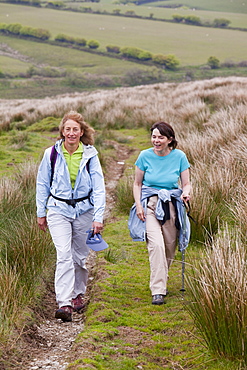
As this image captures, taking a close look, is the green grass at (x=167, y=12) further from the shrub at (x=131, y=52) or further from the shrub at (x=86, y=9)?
the shrub at (x=131, y=52)

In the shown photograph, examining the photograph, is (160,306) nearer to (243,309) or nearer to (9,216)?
(243,309)

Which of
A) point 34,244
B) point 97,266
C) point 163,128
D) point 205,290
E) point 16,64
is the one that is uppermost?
point 163,128

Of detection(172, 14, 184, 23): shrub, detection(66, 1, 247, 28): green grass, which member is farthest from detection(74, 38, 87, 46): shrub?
detection(66, 1, 247, 28): green grass

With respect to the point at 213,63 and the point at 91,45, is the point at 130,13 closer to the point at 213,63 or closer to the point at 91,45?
the point at 91,45

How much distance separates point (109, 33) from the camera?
447 feet

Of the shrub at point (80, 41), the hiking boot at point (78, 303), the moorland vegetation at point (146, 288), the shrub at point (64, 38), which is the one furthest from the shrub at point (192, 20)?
the hiking boot at point (78, 303)

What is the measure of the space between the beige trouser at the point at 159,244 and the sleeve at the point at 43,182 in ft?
3.38

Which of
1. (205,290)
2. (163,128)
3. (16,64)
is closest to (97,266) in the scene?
(163,128)

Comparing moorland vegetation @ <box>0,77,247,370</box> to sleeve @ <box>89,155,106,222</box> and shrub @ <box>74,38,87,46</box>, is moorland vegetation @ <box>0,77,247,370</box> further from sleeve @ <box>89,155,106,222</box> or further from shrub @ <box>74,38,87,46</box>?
shrub @ <box>74,38,87,46</box>

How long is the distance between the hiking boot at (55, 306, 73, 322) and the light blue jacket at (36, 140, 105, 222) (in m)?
0.85

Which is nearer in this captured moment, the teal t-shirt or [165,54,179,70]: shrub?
the teal t-shirt

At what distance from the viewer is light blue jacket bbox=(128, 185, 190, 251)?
4.88 m

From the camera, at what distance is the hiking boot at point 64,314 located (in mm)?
4445

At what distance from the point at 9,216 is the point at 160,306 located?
2.45 m
